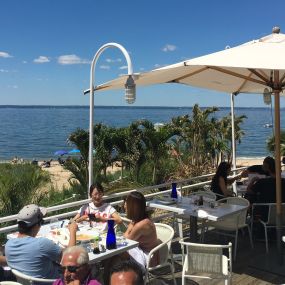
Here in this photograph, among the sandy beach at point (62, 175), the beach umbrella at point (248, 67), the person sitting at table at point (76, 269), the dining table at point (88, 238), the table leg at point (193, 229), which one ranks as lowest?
the sandy beach at point (62, 175)

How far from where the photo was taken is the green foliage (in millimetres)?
6699

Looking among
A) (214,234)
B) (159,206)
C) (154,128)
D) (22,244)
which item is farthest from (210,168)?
(22,244)

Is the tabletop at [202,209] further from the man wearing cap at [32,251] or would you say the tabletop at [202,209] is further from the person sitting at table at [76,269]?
the person sitting at table at [76,269]

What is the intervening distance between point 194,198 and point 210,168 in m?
6.43

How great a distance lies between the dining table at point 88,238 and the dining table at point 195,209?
1219 mm

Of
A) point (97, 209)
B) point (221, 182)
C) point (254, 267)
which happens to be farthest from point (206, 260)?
point (221, 182)

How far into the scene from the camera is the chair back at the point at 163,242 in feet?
12.7

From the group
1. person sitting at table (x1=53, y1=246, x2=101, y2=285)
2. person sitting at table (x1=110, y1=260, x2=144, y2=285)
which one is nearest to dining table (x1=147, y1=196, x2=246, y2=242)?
person sitting at table (x1=53, y1=246, x2=101, y2=285)

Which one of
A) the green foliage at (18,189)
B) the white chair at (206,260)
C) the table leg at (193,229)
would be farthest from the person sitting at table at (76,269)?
the green foliage at (18,189)

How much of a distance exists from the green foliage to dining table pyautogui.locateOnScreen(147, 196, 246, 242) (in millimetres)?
2514

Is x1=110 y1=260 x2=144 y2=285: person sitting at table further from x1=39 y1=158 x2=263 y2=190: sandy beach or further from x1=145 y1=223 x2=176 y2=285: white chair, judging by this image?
x1=39 y1=158 x2=263 y2=190: sandy beach

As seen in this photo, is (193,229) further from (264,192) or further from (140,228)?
(140,228)

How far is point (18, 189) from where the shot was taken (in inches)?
269

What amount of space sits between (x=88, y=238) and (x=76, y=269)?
135 cm
